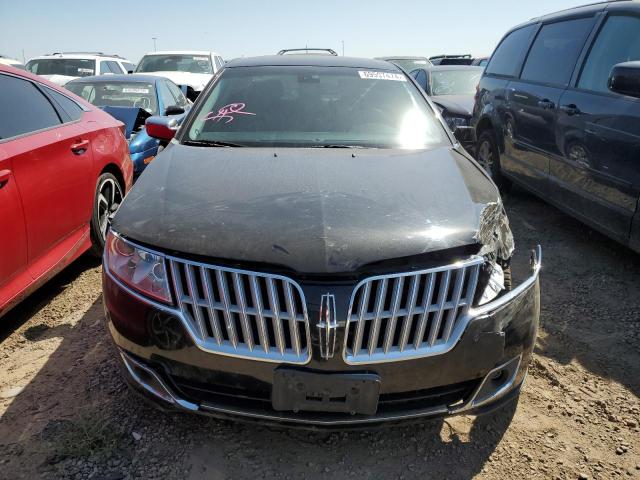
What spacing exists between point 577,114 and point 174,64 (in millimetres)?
10619

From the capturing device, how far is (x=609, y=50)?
407 centimetres

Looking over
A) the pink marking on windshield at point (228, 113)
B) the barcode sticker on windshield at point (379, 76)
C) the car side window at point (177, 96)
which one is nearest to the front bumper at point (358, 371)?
the pink marking on windshield at point (228, 113)

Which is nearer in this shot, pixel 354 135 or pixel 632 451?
pixel 632 451

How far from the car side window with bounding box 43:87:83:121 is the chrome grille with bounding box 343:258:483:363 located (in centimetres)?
295

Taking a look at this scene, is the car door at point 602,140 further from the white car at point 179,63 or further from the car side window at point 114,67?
the car side window at point 114,67

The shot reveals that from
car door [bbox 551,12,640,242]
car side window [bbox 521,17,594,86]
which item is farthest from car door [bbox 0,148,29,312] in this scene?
car side window [bbox 521,17,594,86]

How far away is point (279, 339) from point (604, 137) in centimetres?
304

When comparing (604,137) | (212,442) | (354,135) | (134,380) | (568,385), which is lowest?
(568,385)

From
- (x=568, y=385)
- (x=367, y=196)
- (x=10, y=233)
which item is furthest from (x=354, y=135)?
(x=10, y=233)

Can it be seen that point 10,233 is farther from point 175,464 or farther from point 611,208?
point 611,208

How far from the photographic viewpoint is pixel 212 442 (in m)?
2.25

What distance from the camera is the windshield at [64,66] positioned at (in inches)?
468

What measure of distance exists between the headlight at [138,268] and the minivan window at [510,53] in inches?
188

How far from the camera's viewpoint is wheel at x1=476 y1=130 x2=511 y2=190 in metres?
5.85
